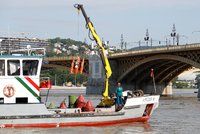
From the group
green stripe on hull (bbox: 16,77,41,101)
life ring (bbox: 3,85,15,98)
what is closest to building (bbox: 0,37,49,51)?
green stripe on hull (bbox: 16,77,41,101)

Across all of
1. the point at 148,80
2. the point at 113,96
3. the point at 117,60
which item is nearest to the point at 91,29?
the point at 113,96

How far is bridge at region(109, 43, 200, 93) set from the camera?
79.4 metres

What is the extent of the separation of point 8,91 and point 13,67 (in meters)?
1.41

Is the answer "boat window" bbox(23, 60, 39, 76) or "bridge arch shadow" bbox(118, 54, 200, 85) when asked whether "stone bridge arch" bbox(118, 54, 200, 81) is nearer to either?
"bridge arch shadow" bbox(118, 54, 200, 85)

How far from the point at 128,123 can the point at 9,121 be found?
7.67m

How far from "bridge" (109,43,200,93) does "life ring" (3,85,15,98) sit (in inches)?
1982

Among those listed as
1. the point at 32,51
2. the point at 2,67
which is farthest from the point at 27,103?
the point at 32,51

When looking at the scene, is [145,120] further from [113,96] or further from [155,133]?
[155,133]

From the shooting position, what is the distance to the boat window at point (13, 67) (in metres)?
29.1

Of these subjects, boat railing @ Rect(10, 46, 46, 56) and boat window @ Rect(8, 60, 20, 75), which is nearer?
boat window @ Rect(8, 60, 20, 75)

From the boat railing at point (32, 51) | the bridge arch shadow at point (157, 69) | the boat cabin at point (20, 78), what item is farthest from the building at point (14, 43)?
the bridge arch shadow at point (157, 69)

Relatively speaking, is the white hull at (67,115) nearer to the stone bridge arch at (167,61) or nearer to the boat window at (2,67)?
the boat window at (2,67)

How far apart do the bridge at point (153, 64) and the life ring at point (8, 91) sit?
50.3m

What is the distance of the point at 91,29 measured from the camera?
33750 millimetres
